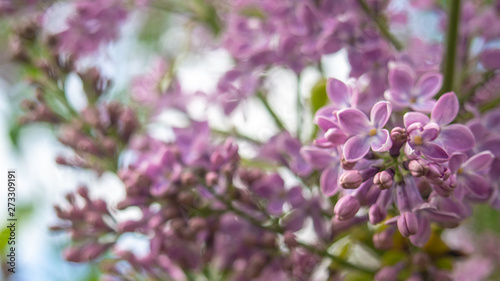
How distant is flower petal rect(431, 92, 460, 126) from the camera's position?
0.36 meters

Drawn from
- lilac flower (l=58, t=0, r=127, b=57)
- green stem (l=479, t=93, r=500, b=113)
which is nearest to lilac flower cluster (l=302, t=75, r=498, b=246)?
green stem (l=479, t=93, r=500, b=113)

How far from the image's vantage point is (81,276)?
84cm

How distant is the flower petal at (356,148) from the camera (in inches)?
13.9

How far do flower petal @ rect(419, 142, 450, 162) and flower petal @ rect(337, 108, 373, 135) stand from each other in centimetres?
4

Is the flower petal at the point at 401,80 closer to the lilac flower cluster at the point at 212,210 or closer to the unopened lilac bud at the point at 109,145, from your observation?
the lilac flower cluster at the point at 212,210

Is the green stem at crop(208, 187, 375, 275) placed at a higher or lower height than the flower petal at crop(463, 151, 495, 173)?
lower

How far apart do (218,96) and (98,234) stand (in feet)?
0.63

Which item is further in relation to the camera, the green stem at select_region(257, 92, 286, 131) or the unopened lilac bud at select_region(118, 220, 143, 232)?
the green stem at select_region(257, 92, 286, 131)

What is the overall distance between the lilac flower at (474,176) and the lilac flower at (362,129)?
0.19ft

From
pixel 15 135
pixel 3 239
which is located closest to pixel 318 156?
pixel 3 239

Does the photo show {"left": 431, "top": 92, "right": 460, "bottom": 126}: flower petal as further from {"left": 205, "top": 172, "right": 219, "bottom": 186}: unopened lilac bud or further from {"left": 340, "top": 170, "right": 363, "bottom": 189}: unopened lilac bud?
{"left": 205, "top": 172, "right": 219, "bottom": 186}: unopened lilac bud

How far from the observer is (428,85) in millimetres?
400

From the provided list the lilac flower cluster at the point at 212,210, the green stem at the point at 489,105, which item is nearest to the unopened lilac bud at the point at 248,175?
the lilac flower cluster at the point at 212,210

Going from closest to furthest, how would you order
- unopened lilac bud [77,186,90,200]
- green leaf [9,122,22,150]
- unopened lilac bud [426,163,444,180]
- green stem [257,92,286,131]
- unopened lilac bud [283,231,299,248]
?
unopened lilac bud [426,163,444,180] < unopened lilac bud [283,231,299,248] < unopened lilac bud [77,186,90,200] < green stem [257,92,286,131] < green leaf [9,122,22,150]
